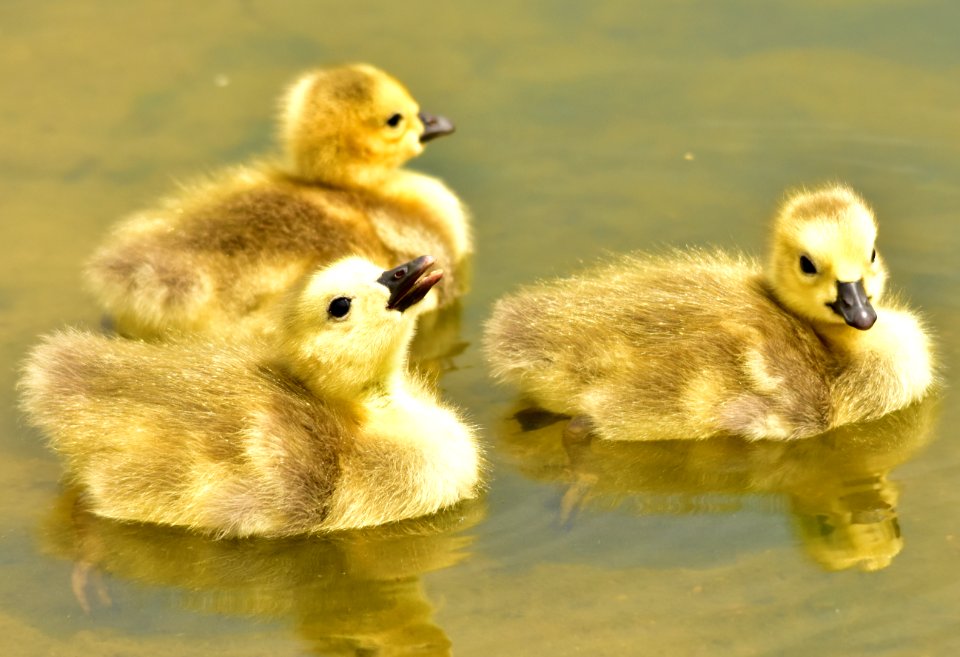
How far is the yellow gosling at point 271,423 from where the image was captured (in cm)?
455

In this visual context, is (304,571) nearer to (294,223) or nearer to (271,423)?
(271,423)

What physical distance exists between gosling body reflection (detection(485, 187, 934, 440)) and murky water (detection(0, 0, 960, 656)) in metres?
0.12

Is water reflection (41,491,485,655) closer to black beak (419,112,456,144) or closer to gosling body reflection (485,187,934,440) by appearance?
gosling body reflection (485,187,934,440)

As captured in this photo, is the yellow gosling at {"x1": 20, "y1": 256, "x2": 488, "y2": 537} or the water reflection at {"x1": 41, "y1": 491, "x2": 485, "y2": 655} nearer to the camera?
the water reflection at {"x1": 41, "y1": 491, "x2": 485, "y2": 655}

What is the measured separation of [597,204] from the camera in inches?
257

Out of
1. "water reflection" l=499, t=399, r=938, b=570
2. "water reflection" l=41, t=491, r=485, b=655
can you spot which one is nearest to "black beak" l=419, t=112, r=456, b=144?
"water reflection" l=499, t=399, r=938, b=570

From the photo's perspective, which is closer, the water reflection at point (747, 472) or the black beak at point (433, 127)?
the water reflection at point (747, 472)

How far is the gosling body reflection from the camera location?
5.05m

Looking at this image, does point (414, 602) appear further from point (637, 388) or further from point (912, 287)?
point (912, 287)

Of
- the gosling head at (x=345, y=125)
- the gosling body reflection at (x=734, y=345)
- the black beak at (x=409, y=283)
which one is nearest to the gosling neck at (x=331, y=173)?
the gosling head at (x=345, y=125)

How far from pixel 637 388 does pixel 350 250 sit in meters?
1.20

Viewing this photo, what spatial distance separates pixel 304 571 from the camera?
4629 millimetres

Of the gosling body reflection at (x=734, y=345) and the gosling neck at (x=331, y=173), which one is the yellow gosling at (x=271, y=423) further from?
the gosling neck at (x=331, y=173)

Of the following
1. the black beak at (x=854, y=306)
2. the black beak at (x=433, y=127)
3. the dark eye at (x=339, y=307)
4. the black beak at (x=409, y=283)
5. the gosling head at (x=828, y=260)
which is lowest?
the dark eye at (x=339, y=307)
